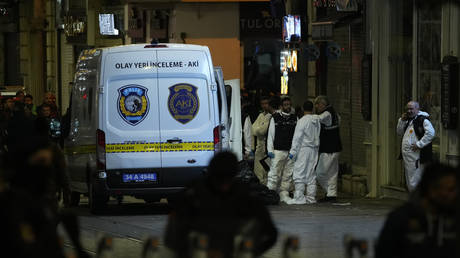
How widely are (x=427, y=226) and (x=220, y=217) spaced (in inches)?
46.0

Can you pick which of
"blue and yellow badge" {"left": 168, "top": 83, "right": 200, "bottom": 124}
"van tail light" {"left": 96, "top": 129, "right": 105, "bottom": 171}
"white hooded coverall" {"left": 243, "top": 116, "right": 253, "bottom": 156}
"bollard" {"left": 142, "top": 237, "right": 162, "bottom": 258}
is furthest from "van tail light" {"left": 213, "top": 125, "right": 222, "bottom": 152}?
"bollard" {"left": 142, "top": 237, "right": 162, "bottom": 258}

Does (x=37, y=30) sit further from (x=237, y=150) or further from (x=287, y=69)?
(x=237, y=150)

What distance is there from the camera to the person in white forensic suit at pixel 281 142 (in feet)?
63.3

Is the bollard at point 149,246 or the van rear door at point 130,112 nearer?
the bollard at point 149,246

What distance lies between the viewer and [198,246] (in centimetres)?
652

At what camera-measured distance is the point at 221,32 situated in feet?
107

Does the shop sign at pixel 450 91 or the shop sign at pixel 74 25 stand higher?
the shop sign at pixel 74 25

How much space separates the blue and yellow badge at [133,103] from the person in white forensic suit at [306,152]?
11.0 ft

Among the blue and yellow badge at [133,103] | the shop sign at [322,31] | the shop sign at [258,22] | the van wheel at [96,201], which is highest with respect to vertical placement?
the shop sign at [258,22]

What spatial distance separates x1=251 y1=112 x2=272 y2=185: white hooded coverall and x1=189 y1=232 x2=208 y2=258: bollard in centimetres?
1342

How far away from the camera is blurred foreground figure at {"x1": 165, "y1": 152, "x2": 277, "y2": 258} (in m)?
6.59

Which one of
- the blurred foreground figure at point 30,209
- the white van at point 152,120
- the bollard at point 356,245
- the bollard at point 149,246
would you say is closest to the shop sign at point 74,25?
the white van at point 152,120

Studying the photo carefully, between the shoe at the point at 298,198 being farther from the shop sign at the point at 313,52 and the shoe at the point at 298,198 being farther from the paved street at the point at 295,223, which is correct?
the shop sign at the point at 313,52

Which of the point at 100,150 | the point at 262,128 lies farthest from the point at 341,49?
the point at 100,150
